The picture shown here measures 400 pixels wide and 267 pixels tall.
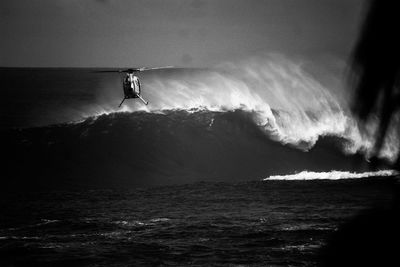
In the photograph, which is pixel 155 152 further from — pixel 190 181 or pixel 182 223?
pixel 182 223

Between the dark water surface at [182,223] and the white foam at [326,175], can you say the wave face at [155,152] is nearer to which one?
the white foam at [326,175]

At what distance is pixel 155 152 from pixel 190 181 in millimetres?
6227

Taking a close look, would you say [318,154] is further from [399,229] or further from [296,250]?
[399,229]

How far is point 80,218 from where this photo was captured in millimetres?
26578

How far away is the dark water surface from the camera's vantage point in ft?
68.0

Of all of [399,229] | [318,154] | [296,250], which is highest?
[318,154]

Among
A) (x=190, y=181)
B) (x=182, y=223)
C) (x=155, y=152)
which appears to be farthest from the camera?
(x=155, y=152)

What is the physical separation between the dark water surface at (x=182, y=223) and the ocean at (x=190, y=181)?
0.23 feet

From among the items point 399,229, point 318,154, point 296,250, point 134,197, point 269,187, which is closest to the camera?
point 399,229

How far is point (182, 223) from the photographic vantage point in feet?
84.2

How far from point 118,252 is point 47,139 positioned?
78.4 ft

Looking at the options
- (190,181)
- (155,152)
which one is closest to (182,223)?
(190,181)

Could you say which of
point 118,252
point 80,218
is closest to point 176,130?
point 80,218

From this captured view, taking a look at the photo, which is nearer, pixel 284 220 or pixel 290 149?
pixel 284 220
